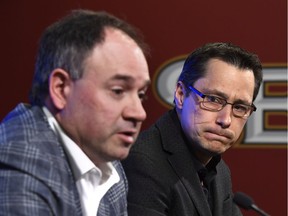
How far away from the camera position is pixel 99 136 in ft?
3.09

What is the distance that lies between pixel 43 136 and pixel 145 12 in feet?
5.42

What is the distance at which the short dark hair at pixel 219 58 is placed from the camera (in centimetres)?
151

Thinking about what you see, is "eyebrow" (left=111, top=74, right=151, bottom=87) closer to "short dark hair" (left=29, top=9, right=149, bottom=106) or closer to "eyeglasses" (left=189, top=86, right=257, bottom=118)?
"short dark hair" (left=29, top=9, right=149, bottom=106)

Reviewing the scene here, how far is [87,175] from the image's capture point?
100cm

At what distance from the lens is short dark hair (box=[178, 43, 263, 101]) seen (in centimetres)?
151

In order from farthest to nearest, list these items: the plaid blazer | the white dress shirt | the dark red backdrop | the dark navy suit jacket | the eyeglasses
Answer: the dark red backdrop → the eyeglasses → the dark navy suit jacket → the white dress shirt → the plaid blazer

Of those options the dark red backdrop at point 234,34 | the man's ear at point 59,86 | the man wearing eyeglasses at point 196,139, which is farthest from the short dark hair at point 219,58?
the dark red backdrop at point 234,34

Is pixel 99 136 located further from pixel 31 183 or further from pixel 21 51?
pixel 21 51

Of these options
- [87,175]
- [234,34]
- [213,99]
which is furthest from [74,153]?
[234,34]

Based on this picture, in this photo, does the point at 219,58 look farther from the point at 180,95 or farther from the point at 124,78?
the point at 124,78

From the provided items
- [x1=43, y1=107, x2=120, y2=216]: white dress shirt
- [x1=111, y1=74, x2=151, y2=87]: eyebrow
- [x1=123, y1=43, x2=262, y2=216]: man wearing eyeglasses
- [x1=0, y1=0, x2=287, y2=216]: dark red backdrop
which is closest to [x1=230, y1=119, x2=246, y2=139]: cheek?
[x1=123, y1=43, x2=262, y2=216]: man wearing eyeglasses

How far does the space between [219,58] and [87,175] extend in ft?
2.10

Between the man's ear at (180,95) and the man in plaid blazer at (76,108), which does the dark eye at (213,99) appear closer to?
the man's ear at (180,95)

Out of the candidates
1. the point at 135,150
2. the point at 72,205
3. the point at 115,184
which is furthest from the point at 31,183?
the point at 135,150
